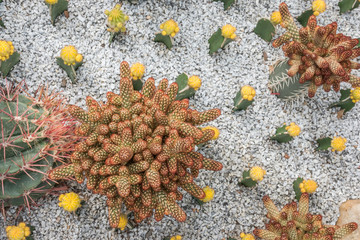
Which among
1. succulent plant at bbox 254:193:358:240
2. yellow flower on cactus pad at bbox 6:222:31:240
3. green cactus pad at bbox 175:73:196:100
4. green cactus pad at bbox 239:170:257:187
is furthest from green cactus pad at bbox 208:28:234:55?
yellow flower on cactus pad at bbox 6:222:31:240

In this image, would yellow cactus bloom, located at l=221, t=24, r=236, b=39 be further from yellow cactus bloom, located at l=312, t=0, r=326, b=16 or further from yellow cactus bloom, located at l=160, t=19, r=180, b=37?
yellow cactus bloom, located at l=312, t=0, r=326, b=16

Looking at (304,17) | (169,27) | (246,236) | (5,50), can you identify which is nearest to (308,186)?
(246,236)

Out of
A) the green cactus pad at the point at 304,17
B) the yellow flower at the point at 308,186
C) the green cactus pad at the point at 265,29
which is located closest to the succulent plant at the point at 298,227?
the yellow flower at the point at 308,186

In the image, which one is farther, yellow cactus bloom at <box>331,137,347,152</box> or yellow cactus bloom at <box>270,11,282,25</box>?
yellow cactus bloom at <box>270,11,282,25</box>

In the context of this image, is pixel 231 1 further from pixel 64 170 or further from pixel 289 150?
pixel 64 170

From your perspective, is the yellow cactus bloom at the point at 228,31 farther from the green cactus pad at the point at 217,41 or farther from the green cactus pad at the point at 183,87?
the green cactus pad at the point at 183,87

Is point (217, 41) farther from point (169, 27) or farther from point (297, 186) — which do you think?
point (297, 186)
